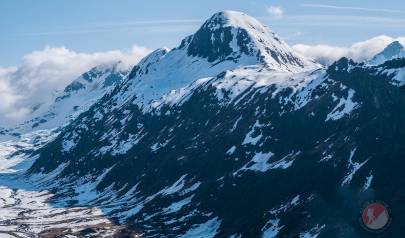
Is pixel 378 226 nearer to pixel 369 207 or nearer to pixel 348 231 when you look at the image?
pixel 369 207

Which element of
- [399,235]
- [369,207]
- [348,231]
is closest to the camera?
[369,207]

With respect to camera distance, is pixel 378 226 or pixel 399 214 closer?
pixel 378 226

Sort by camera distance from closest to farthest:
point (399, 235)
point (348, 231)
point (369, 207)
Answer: point (369, 207)
point (399, 235)
point (348, 231)

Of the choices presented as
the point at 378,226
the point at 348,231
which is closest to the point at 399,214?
the point at 348,231

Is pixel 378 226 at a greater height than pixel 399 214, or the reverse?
pixel 378 226

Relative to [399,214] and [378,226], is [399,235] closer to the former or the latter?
[399,214]

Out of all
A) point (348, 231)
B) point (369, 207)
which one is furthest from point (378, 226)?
point (348, 231)

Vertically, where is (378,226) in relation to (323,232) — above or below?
above

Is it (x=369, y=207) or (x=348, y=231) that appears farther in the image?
(x=348, y=231)
